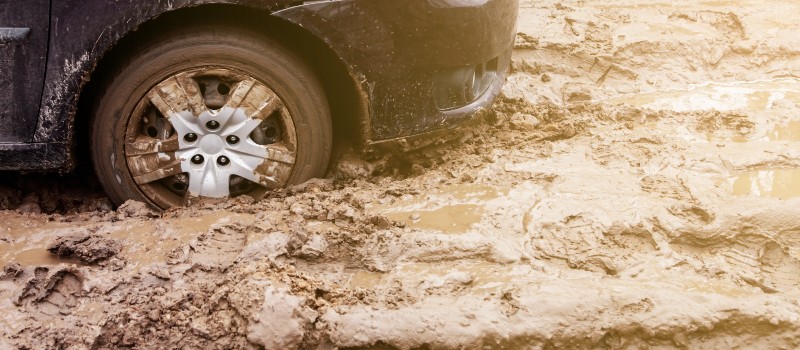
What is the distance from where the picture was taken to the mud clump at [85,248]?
247 cm

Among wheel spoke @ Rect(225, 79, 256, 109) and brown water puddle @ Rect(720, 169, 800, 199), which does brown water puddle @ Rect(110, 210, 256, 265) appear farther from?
brown water puddle @ Rect(720, 169, 800, 199)

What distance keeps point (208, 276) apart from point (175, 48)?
1.00m

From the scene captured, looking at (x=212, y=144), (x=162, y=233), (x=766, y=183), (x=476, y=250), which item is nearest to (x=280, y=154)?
(x=212, y=144)

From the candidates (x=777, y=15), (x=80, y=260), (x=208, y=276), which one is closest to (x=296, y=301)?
(x=208, y=276)

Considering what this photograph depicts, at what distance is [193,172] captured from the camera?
2881 millimetres

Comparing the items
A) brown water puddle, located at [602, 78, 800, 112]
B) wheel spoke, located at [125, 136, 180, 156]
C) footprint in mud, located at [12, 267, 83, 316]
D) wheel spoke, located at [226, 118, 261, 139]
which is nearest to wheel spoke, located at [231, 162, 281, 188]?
wheel spoke, located at [226, 118, 261, 139]

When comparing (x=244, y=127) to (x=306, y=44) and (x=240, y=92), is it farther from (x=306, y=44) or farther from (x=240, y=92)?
(x=306, y=44)

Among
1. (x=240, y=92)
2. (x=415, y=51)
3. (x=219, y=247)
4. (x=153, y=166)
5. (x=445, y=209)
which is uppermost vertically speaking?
(x=415, y=51)

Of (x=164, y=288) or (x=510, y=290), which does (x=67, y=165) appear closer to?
(x=164, y=288)

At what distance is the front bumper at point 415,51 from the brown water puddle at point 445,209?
1.10ft

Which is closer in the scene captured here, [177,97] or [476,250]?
[476,250]

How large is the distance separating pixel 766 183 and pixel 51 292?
9.87ft

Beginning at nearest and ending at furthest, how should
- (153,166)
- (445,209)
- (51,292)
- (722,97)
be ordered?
(51,292) < (445,209) < (153,166) < (722,97)

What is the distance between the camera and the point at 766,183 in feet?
9.62
